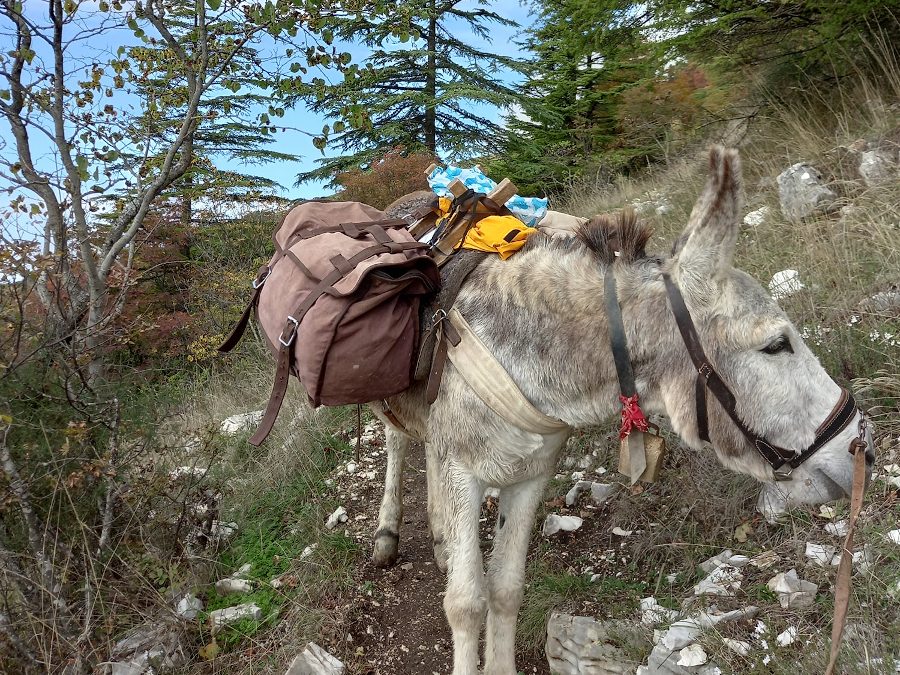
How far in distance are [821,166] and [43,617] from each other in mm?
6869

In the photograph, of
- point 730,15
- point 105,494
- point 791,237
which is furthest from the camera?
point 730,15

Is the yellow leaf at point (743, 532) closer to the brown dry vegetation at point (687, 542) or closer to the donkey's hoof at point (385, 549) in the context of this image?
the brown dry vegetation at point (687, 542)

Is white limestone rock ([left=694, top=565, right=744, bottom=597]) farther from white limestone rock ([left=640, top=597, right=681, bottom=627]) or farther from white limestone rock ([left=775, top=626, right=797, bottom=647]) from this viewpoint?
white limestone rock ([left=775, top=626, right=797, bottom=647])

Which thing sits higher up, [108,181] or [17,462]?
[108,181]

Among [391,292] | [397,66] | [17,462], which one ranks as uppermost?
[397,66]

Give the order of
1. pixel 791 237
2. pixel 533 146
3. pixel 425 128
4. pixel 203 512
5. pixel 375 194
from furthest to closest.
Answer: pixel 425 128 < pixel 533 146 < pixel 375 194 < pixel 791 237 < pixel 203 512

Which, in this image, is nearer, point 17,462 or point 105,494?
point 17,462

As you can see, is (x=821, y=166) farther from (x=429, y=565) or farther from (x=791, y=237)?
(x=429, y=565)

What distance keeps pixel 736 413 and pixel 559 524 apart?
1.91 metres

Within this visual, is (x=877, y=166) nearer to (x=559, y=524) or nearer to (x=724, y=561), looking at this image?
(x=724, y=561)

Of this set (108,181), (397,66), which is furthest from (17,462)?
(397,66)

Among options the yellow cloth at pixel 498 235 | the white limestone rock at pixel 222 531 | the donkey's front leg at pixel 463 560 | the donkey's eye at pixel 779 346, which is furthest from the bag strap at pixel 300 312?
the white limestone rock at pixel 222 531

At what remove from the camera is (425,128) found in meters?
13.1

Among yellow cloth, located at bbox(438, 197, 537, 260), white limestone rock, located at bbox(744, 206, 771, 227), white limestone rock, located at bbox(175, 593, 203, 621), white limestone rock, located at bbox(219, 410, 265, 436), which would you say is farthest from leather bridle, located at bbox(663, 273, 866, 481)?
white limestone rock, located at bbox(219, 410, 265, 436)
